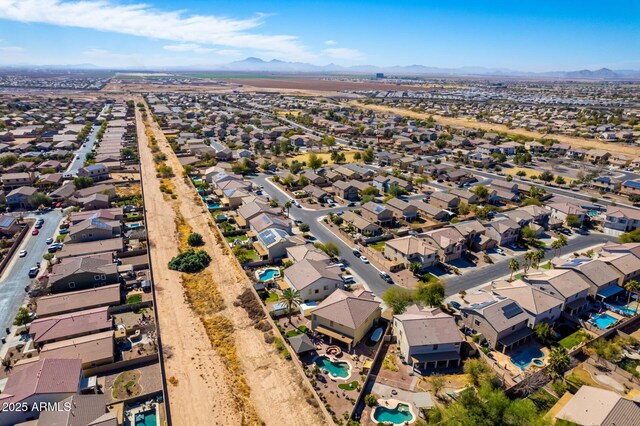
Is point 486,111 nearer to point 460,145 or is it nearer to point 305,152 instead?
point 460,145

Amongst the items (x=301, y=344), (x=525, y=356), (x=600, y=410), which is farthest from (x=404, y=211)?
(x=600, y=410)

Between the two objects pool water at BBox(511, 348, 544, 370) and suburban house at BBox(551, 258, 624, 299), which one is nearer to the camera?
pool water at BBox(511, 348, 544, 370)

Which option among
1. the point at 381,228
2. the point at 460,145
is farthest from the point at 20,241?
the point at 460,145

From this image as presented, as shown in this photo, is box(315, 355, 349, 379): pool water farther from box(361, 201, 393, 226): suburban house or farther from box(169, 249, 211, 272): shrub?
box(361, 201, 393, 226): suburban house

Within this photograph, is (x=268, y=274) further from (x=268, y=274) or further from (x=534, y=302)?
(x=534, y=302)

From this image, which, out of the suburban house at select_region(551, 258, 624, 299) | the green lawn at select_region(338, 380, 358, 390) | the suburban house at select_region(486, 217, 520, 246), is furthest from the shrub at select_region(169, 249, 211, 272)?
the suburban house at select_region(551, 258, 624, 299)

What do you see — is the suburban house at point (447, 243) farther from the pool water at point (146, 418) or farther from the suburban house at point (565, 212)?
the pool water at point (146, 418)

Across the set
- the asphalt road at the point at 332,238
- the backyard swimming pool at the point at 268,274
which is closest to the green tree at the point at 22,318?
the backyard swimming pool at the point at 268,274
